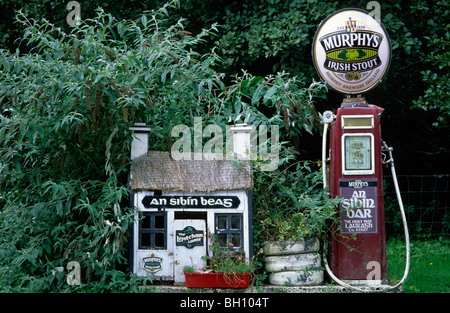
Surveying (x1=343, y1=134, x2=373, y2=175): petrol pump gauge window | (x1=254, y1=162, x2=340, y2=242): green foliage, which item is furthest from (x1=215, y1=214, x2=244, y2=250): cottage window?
(x1=343, y1=134, x2=373, y2=175): petrol pump gauge window

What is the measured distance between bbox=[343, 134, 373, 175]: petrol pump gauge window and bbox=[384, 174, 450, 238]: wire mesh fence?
15.9ft

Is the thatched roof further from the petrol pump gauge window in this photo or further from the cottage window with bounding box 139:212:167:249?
the petrol pump gauge window

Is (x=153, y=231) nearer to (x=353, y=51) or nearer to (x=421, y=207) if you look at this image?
(x=353, y=51)

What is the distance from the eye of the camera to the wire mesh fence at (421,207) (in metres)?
10.8

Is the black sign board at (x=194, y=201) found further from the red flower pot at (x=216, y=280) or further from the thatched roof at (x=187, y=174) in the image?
the red flower pot at (x=216, y=280)

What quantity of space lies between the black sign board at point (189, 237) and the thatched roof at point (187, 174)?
1.30 ft

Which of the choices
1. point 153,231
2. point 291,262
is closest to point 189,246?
point 153,231

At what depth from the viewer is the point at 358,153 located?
6.14 m

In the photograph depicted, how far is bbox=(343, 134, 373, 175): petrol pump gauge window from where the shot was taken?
20.1 ft

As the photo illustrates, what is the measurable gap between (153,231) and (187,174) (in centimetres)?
65

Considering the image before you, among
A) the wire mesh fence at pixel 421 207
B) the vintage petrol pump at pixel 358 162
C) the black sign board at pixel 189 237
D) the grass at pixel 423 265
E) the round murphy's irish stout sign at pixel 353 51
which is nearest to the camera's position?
the black sign board at pixel 189 237

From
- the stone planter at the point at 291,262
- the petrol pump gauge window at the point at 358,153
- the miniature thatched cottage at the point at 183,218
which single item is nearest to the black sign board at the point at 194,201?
the miniature thatched cottage at the point at 183,218

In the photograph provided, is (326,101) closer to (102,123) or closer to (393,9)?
(393,9)

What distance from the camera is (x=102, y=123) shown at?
5.72 metres
